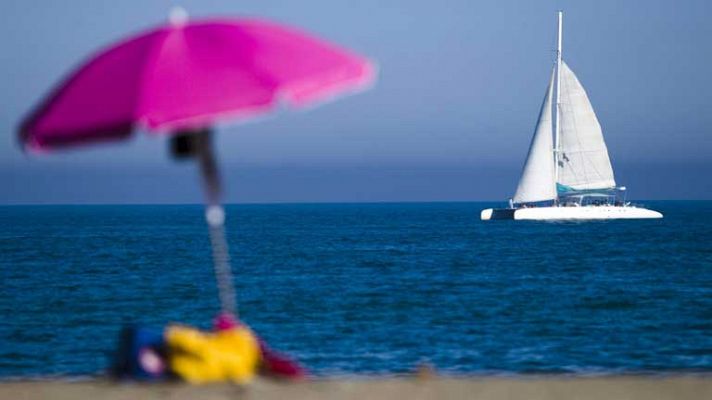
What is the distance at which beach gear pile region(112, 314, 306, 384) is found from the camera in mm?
6422

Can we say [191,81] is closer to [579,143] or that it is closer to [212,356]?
[212,356]

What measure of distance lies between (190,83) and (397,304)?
2773cm

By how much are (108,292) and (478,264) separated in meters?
19.0

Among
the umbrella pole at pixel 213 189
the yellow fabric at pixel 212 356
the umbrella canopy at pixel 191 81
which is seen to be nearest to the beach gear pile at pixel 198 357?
the yellow fabric at pixel 212 356

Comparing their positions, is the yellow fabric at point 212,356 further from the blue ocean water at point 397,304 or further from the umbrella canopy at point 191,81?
the blue ocean water at point 397,304

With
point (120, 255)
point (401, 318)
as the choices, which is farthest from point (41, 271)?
point (401, 318)

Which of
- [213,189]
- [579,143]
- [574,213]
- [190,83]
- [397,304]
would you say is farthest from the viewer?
[574,213]

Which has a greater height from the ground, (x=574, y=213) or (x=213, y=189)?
(x=213, y=189)

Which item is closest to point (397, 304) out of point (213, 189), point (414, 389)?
point (213, 189)

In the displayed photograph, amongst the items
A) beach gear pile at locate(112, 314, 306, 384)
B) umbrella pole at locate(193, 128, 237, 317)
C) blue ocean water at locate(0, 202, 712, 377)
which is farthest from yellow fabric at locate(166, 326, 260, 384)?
blue ocean water at locate(0, 202, 712, 377)

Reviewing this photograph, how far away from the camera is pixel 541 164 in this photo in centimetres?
7794

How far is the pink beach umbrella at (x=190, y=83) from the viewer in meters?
5.79

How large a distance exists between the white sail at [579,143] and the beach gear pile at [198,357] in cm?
7095

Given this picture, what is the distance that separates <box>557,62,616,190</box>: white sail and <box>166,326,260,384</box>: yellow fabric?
234ft
